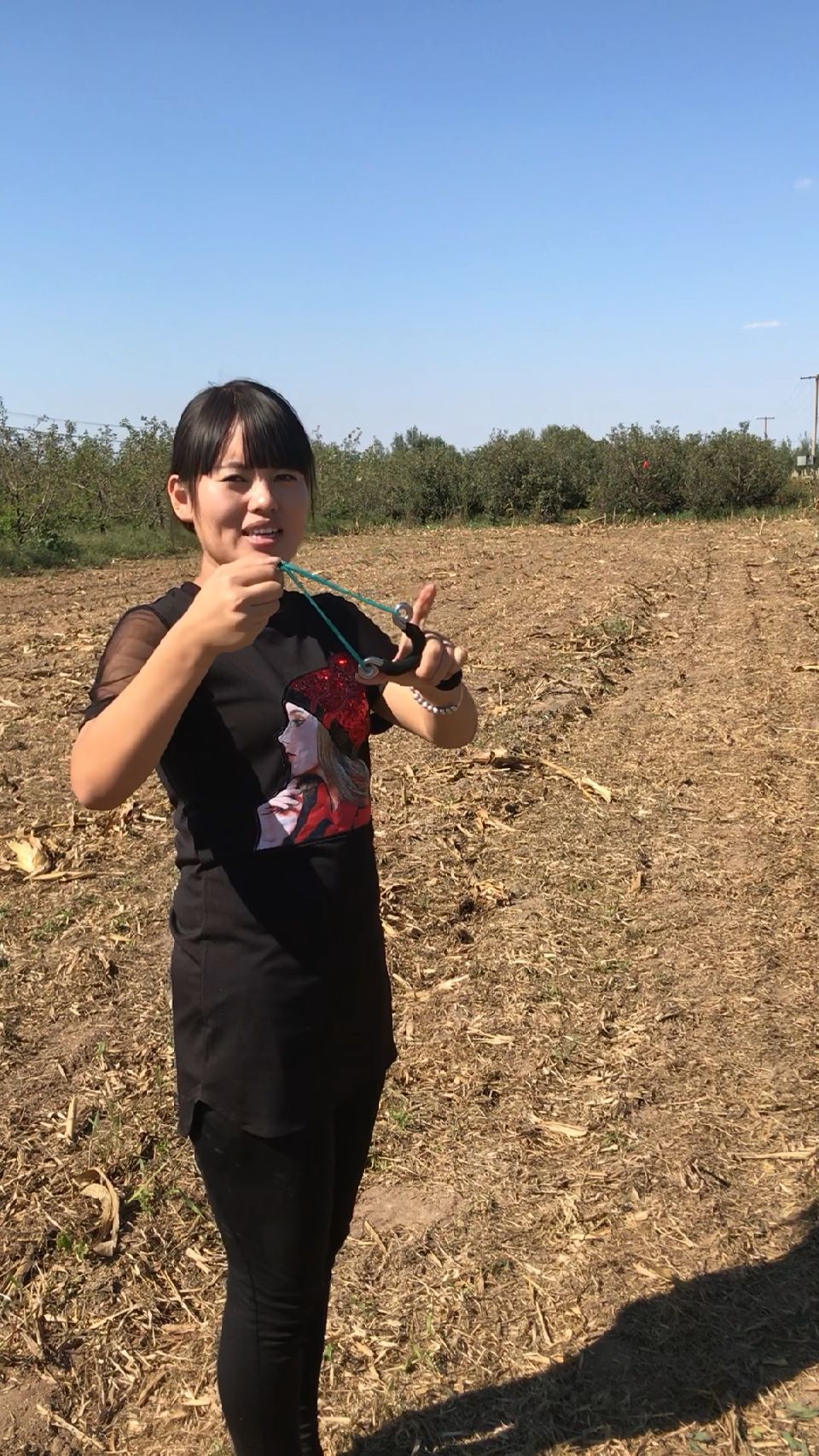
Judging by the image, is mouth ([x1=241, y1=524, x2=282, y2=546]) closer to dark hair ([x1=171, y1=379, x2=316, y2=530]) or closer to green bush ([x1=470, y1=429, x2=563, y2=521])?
dark hair ([x1=171, y1=379, x2=316, y2=530])

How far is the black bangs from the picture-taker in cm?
165

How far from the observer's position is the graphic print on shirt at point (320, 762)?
66.3 inches

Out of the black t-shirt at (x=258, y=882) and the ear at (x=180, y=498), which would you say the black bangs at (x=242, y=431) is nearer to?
the ear at (x=180, y=498)

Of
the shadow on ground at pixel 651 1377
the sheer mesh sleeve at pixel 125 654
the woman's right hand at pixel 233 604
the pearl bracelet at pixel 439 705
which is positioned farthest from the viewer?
the shadow on ground at pixel 651 1377

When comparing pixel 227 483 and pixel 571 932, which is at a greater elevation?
pixel 227 483

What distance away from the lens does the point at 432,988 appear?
13.8ft

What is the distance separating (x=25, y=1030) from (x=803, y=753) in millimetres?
4991

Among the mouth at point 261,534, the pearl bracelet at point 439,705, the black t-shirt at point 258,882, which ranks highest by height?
the mouth at point 261,534

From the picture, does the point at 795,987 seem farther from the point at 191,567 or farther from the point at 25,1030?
the point at 191,567

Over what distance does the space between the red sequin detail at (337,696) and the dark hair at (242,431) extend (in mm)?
305

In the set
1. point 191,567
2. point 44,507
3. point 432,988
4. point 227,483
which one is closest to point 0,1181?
point 432,988

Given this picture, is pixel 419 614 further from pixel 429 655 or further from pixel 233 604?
pixel 233 604

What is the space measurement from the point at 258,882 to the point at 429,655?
16.7 inches

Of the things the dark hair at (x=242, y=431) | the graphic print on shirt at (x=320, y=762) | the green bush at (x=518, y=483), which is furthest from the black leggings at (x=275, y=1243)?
the green bush at (x=518, y=483)
